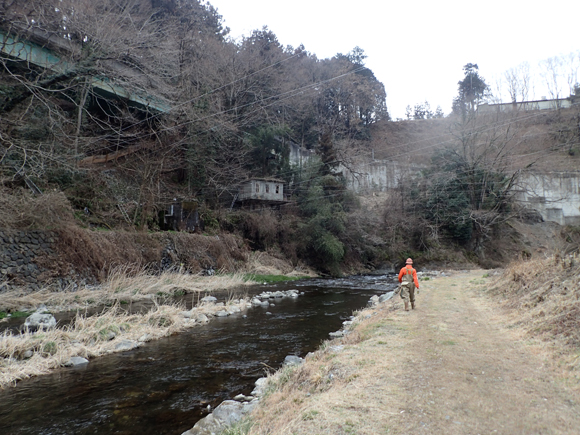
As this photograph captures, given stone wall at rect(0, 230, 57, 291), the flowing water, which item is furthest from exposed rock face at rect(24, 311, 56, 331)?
stone wall at rect(0, 230, 57, 291)

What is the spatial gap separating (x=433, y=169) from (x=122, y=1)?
33.5 metres

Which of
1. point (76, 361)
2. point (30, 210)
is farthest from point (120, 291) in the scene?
point (76, 361)

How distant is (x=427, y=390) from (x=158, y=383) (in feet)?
14.6

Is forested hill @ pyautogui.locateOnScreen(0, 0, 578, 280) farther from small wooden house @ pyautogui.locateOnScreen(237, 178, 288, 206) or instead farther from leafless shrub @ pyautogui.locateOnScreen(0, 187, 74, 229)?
small wooden house @ pyautogui.locateOnScreen(237, 178, 288, 206)

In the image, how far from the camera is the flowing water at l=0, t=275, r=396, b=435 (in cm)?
496

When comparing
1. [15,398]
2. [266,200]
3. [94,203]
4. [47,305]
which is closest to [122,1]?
[94,203]

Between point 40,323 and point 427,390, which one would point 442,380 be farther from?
point 40,323

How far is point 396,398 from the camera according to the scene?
13.9ft

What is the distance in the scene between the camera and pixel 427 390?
4.39 metres

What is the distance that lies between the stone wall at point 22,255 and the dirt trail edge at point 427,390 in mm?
12181

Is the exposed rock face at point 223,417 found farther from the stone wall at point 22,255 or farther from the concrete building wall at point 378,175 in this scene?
the concrete building wall at point 378,175

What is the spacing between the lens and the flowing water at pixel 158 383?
4.96 metres

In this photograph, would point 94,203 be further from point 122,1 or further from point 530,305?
point 530,305

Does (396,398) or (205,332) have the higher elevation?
(396,398)
